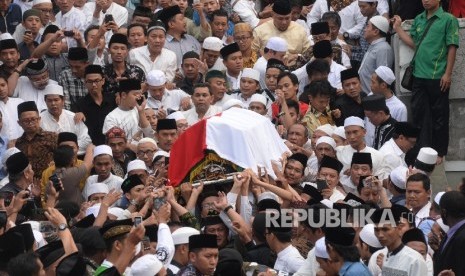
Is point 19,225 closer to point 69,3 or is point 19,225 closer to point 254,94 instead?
point 254,94

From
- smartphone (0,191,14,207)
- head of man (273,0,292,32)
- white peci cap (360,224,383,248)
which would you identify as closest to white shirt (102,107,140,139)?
smartphone (0,191,14,207)

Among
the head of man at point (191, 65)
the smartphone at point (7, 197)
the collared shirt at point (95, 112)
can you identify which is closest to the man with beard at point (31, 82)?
the collared shirt at point (95, 112)

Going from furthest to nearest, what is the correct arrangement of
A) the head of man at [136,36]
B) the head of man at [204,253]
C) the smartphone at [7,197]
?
the head of man at [136,36]
the smartphone at [7,197]
the head of man at [204,253]

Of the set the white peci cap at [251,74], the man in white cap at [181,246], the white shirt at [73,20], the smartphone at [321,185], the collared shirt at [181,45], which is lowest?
the collared shirt at [181,45]

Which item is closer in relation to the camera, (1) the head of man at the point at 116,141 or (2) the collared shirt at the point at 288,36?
(1) the head of man at the point at 116,141

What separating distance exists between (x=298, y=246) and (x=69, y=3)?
25.5 feet

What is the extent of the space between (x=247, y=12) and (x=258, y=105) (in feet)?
12.6

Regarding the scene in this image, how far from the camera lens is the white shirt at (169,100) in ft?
74.1

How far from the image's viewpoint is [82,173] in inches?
803

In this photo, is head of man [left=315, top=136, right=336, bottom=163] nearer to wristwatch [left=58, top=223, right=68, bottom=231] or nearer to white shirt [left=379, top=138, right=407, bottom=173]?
white shirt [left=379, top=138, right=407, bottom=173]

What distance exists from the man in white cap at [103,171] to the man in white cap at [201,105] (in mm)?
1444

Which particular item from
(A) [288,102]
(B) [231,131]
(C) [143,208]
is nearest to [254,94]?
(A) [288,102]

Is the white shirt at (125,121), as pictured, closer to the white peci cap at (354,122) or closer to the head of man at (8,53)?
the head of man at (8,53)

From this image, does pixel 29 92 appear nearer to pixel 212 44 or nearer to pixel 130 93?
pixel 130 93
